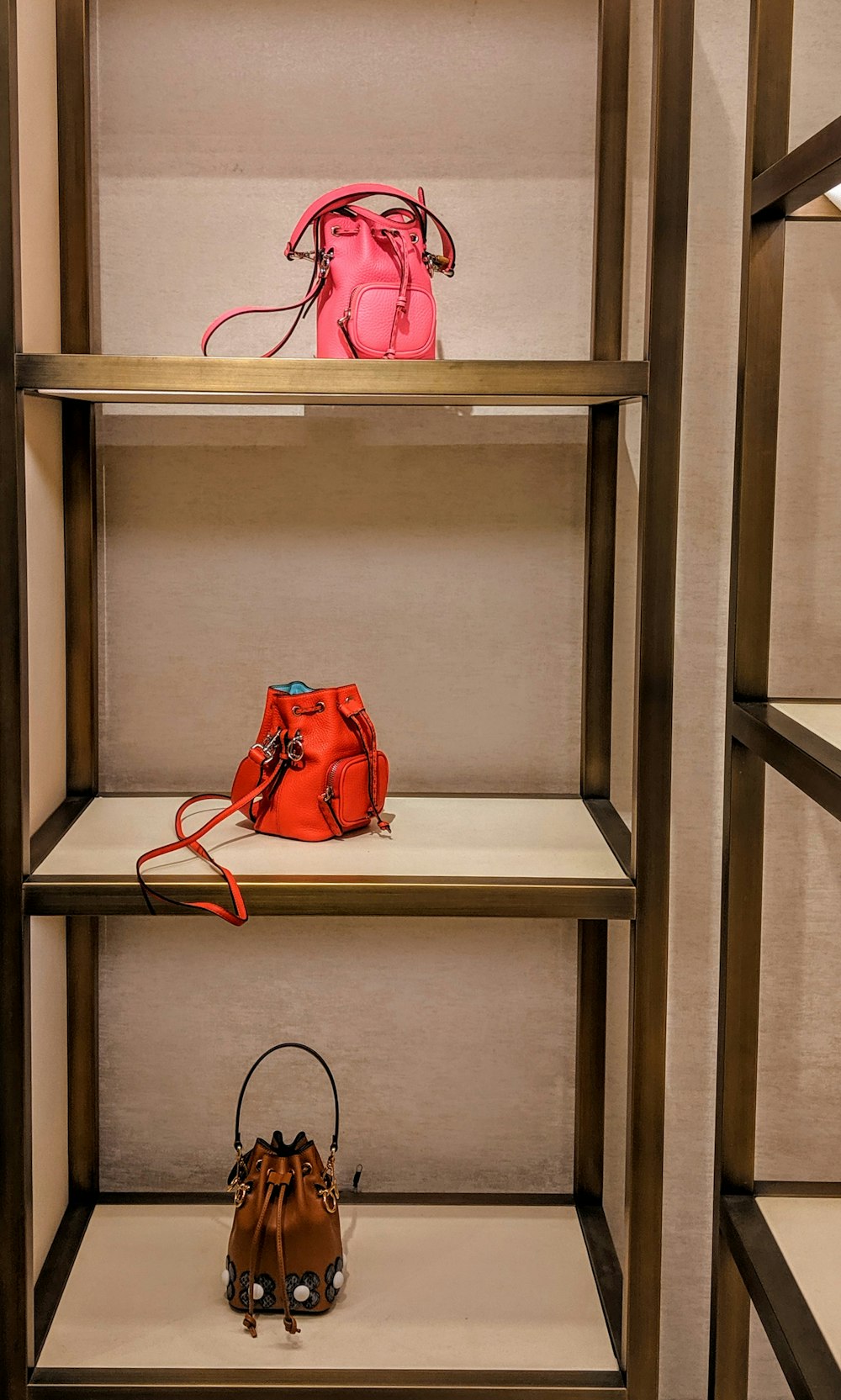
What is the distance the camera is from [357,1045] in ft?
6.26

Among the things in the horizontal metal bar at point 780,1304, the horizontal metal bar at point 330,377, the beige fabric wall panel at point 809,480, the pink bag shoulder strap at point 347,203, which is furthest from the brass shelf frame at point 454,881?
the beige fabric wall panel at point 809,480

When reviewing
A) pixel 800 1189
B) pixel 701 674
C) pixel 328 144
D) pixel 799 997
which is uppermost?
pixel 328 144

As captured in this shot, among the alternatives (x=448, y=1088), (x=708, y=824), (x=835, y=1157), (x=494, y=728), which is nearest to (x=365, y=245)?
(x=494, y=728)

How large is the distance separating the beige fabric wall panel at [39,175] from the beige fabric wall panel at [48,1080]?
0.78 meters

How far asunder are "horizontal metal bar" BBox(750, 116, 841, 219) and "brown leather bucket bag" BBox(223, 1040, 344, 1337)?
3.62 ft

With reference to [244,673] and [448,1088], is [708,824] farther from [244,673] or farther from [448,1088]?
[244,673]

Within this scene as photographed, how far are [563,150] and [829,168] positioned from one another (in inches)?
26.7

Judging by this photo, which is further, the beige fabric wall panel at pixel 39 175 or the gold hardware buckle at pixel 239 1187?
the gold hardware buckle at pixel 239 1187

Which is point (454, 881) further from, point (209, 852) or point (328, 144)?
point (328, 144)

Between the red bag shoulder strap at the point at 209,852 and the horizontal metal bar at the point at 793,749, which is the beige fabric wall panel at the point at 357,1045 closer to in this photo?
the red bag shoulder strap at the point at 209,852

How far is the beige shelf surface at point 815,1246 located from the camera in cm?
127

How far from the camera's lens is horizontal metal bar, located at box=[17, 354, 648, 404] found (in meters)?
1.38

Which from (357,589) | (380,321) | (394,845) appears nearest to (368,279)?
(380,321)

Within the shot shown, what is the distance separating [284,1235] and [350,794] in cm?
56
